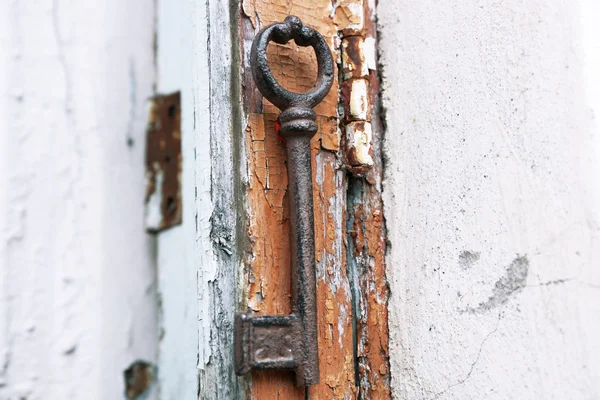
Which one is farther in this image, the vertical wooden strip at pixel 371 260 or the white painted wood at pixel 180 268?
the white painted wood at pixel 180 268

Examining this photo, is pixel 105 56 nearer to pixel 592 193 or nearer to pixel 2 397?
pixel 2 397

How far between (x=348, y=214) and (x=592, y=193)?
35cm

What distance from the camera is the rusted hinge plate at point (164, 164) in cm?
106

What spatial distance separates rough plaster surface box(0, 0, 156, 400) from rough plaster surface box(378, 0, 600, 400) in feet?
1.58

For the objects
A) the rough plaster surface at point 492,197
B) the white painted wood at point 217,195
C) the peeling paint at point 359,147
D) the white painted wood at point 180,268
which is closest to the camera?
the rough plaster surface at point 492,197

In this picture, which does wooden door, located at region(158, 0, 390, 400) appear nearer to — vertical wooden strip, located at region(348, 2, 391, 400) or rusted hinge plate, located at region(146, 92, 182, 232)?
vertical wooden strip, located at region(348, 2, 391, 400)

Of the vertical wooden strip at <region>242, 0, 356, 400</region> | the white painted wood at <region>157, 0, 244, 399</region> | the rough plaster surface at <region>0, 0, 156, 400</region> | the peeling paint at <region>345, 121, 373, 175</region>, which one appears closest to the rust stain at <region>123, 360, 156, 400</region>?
the rough plaster surface at <region>0, 0, 156, 400</region>

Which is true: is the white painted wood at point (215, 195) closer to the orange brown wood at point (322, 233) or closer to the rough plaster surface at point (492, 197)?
the orange brown wood at point (322, 233)

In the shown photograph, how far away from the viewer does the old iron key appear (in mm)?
702

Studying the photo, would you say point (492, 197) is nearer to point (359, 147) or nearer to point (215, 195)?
point (359, 147)

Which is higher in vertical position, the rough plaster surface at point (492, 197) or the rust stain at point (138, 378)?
the rough plaster surface at point (492, 197)

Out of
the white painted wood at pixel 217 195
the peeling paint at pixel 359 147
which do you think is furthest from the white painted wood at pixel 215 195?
the peeling paint at pixel 359 147

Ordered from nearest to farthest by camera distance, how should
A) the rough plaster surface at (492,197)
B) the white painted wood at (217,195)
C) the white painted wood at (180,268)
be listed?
the rough plaster surface at (492,197) → the white painted wood at (217,195) → the white painted wood at (180,268)

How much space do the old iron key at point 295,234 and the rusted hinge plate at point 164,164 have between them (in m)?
0.36
